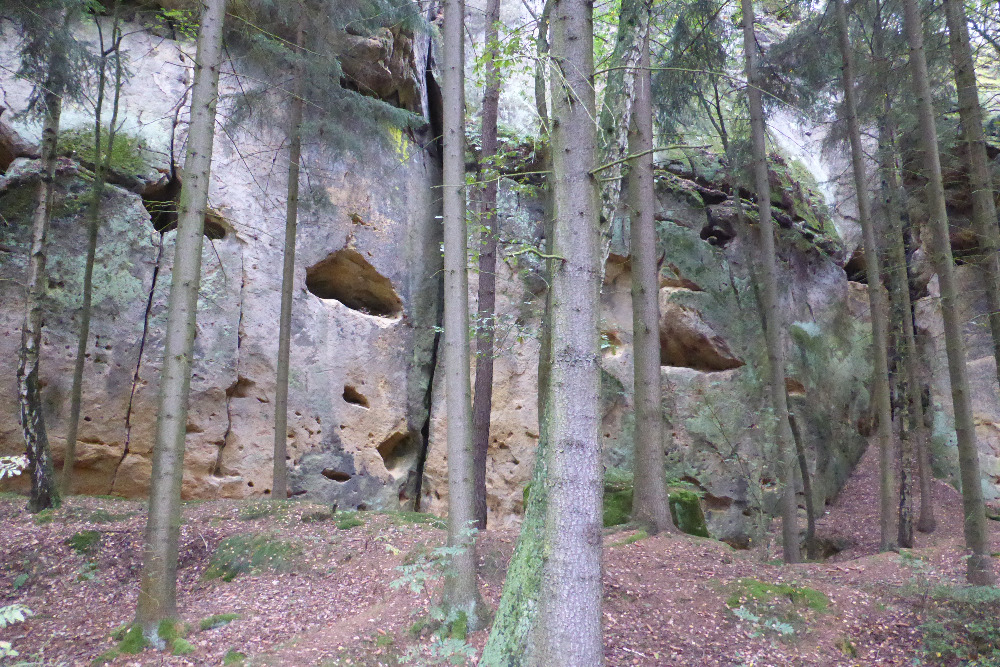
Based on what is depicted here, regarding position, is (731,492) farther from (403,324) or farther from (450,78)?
(450,78)

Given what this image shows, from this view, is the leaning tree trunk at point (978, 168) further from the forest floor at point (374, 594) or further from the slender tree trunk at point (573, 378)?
the slender tree trunk at point (573, 378)

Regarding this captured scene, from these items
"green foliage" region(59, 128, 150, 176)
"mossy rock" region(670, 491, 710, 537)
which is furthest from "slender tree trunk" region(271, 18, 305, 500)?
"mossy rock" region(670, 491, 710, 537)

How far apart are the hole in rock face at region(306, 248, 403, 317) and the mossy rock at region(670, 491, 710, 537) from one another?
305 inches

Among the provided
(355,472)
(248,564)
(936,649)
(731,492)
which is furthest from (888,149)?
(248,564)

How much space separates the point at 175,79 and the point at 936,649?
1506 cm

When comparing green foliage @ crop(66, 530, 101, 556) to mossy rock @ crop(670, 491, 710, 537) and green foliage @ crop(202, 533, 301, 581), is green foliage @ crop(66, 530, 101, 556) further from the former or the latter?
mossy rock @ crop(670, 491, 710, 537)

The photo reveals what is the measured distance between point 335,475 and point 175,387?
7065 mm

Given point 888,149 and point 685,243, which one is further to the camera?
point 685,243

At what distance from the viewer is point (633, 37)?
668cm

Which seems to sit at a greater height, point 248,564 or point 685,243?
point 685,243

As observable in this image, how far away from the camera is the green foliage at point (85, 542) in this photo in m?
7.48

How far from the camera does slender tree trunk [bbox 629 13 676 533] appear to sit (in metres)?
8.06

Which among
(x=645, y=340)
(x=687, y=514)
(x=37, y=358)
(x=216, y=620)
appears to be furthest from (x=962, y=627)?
(x=37, y=358)

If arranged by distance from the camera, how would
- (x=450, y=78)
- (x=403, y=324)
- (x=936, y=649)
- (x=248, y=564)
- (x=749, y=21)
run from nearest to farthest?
(x=936, y=649) < (x=450, y=78) < (x=248, y=564) < (x=749, y=21) < (x=403, y=324)
